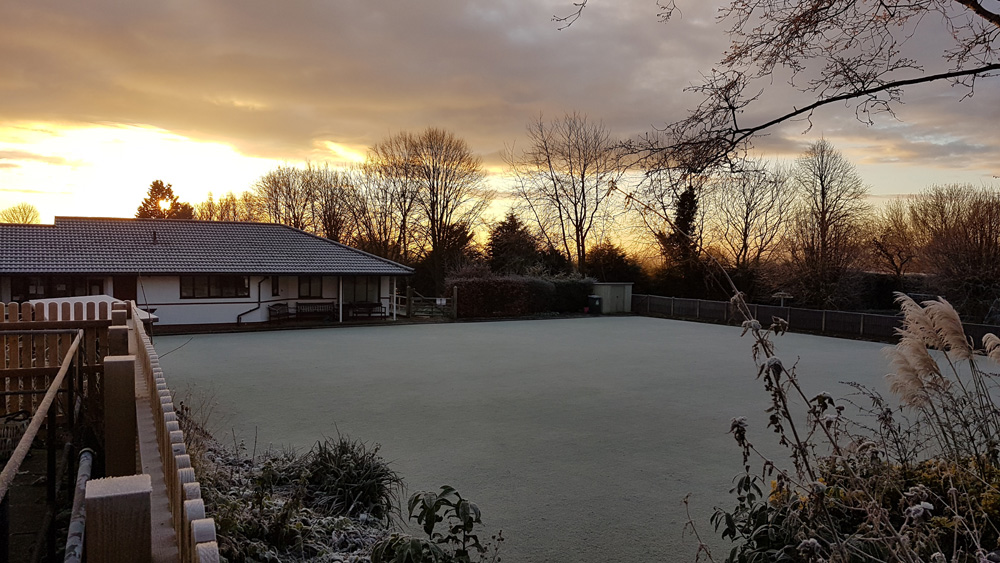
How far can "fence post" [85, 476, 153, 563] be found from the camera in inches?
68.8

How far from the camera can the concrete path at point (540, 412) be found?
5.85m

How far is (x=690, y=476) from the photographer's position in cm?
698

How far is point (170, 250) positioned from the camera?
24.7m

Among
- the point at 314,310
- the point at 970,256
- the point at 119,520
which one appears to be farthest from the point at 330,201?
the point at 119,520

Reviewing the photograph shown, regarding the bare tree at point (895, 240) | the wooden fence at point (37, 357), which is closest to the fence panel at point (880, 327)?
the bare tree at point (895, 240)

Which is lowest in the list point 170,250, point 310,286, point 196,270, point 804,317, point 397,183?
point 804,317

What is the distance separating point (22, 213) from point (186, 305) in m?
46.5

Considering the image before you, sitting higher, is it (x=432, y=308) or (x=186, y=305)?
(x=186, y=305)

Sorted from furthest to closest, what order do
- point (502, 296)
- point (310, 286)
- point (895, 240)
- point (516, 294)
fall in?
point (895, 240) < point (516, 294) < point (502, 296) < point (310, 286)

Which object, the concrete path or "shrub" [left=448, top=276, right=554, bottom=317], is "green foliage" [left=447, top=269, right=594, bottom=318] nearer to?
"shrub" [left=448, top=276, right=554, bottom=317]

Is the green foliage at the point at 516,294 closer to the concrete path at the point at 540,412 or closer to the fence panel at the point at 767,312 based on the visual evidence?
the concrete path at the point at 540,412

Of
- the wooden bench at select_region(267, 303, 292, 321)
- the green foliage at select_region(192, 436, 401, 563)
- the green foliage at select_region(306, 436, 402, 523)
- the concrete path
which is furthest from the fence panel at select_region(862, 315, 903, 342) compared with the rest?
the wooden bench at select_region(267, 303, 292, 321)

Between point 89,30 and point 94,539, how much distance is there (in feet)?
40.0

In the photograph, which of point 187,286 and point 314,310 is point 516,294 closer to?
point 314,310
